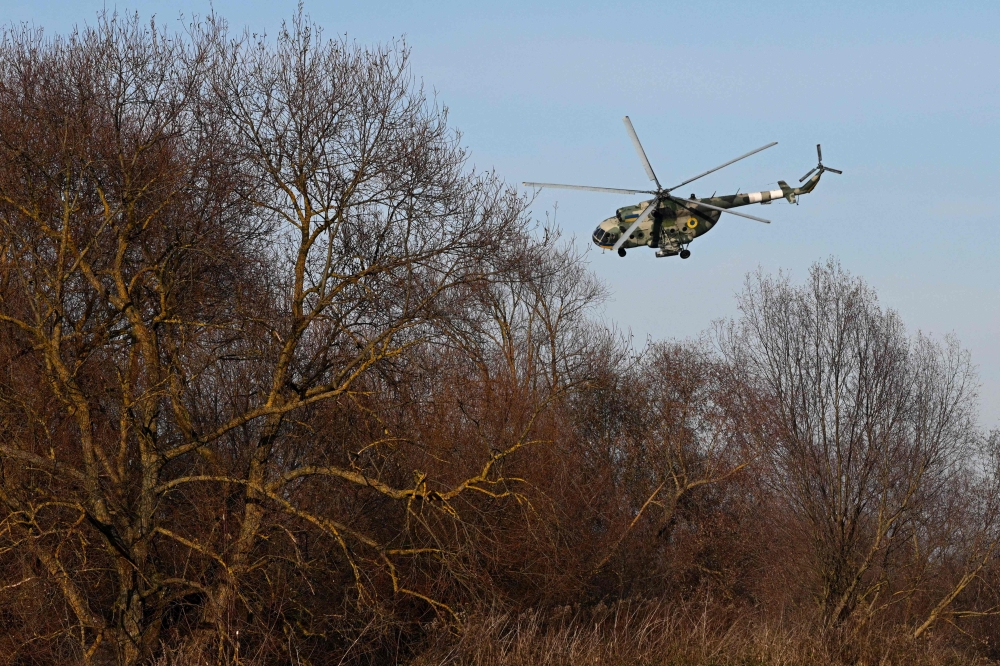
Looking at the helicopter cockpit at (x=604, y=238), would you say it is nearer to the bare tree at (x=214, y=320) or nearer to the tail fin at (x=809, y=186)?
the tail fin at (x=809, y=186)

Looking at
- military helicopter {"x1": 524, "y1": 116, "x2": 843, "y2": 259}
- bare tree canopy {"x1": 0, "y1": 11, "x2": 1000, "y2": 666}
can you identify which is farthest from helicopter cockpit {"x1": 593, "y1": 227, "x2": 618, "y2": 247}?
bare tree canopy {"x1": 0, "y1": 11, "x2": 1000, "y2": 666}

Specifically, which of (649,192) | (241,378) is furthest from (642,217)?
(241,378)

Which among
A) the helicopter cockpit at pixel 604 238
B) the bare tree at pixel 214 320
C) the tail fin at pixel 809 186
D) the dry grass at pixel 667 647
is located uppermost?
the tail fin at pixel 809 186

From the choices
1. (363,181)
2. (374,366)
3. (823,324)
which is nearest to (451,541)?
(374,366)

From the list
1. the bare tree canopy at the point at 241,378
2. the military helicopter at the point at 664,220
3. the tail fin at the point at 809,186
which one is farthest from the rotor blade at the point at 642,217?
the bare tree canopy at the point at 241,378

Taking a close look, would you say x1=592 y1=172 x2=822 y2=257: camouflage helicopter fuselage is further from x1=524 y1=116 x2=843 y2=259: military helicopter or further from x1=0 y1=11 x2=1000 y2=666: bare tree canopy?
x1=0 y1=11 x2=1000 y2=666: bare tree canopy

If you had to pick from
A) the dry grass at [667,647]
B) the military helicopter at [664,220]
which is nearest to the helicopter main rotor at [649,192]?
the military helicopter at [664,220]

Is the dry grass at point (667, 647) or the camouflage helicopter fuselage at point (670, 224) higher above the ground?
the camouflage helicopter fuselage at point (670, 224)

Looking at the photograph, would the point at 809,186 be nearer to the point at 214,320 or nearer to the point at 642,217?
the point at 642,217

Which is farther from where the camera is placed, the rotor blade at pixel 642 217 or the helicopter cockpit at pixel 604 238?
the helicopter cockpit at pixel 604 238

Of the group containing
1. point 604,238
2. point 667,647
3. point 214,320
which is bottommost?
point 667,647

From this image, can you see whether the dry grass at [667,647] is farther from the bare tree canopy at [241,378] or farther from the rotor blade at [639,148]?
the rotor blade at [639,148]

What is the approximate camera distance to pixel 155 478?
13.6 metres

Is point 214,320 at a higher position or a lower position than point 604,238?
lower
